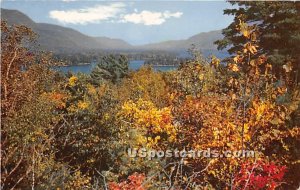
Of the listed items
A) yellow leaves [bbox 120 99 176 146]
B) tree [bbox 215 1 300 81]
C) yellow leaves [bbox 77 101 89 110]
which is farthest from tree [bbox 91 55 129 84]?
yellow leaves [bbox 120 99 176 146]

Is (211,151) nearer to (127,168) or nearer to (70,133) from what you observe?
(127,168)

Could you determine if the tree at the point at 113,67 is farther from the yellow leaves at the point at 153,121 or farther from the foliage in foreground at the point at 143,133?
the yellow leaves at the point at 153,121

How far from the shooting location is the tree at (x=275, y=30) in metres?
26.1

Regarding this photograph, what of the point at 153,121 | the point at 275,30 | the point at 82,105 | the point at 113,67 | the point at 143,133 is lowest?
the point at 143,133

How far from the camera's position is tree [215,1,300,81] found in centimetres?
2612

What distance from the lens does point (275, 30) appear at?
27922 mm

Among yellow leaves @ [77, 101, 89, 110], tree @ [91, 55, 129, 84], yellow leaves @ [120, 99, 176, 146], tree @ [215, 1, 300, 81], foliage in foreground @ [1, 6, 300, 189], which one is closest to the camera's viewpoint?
foliage in foreground @ [1, 6, 300, 189]

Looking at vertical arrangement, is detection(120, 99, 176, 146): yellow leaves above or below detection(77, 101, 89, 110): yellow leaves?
below

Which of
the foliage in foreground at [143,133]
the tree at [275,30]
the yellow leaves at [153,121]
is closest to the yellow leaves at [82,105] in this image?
the foliage in foreground at [143,133]

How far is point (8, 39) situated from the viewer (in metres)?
14.0

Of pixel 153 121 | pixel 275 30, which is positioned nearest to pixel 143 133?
pixel 153 121

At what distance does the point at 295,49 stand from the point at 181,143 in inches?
486

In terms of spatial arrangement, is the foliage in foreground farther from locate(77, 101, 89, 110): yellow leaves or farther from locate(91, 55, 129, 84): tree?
locate(91, 55, 129, 84): tree

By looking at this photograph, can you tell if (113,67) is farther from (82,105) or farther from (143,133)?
(143,133)
